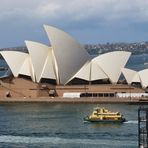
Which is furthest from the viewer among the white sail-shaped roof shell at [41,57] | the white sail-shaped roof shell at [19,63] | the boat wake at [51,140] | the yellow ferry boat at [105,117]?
A: the white sail-shaped roof shell at [19,63]

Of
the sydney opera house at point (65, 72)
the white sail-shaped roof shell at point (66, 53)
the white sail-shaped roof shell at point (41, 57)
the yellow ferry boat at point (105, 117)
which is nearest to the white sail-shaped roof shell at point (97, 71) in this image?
the sydney opera house at point (65, 72)

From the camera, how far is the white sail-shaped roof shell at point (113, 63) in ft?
217

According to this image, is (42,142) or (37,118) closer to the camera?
(42,142)

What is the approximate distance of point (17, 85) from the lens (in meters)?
67.7

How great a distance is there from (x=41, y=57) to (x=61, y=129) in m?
22.4

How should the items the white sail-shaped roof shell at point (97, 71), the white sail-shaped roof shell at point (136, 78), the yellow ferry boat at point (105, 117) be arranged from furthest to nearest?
1. the white sail-shaped roof shell at point (97, 71)
2. the white sail-shaped roof shell at point (136, 78)
3. the yellow ferry boat at point (105, 117)

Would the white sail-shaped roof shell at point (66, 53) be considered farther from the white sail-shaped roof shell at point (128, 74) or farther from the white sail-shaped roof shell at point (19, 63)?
the white sail-shaped roof shell at point (128, 74)

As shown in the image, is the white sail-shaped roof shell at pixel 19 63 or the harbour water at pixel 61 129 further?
the white sail-shaped roof shell at pixel 19 63

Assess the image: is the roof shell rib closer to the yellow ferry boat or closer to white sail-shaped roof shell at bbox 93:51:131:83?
white sail-shaped roof shell at bbox 93:51:131:83

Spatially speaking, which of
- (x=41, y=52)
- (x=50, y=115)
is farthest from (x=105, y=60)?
(x=50, y=115)

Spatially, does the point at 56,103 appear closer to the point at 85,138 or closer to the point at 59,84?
the point at 59,84

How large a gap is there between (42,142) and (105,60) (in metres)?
30.1

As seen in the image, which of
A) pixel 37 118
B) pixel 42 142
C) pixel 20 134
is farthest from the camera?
pixel 37 118

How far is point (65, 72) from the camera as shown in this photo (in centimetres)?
6662
